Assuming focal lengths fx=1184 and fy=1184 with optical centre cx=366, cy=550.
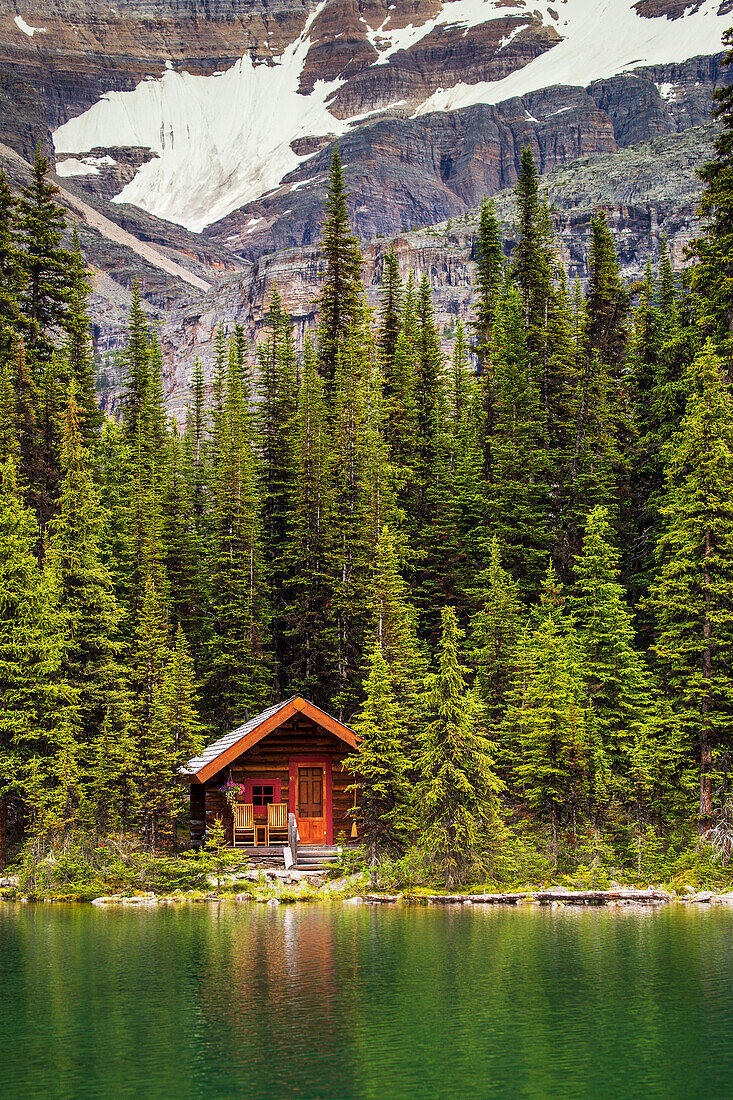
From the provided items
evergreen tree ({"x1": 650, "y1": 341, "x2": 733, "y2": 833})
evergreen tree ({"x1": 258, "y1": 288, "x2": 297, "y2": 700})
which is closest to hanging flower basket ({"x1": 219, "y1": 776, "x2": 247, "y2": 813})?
evergreen tree ({"x1": 258, "y1": 288, "x2": 297, "y2": 700})

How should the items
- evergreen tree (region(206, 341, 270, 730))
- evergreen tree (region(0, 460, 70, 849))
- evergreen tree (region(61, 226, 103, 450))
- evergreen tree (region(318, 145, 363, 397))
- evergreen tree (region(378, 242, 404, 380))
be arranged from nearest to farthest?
1. evergreen tree (region(0, 460, 70, 849))
2. evergreen tree (region(206, 341, 270, 730))
3. evergreen tree (region(61, 226, 103, 450))
4. evergreen tree (region(318, 145, 363, 397))
5. evergreen tree (region(378, 242, 404, 380))

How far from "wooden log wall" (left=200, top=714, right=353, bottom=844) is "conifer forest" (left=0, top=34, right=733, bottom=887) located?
1657 millimetres

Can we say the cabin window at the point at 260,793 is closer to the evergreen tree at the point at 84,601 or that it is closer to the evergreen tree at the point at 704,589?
the evergreen tree at the point at 84,601

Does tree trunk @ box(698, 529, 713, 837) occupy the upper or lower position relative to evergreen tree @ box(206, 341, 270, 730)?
lower

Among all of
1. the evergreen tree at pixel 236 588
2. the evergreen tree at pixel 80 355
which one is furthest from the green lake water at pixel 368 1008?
the evergreen tree at pixel 80 355

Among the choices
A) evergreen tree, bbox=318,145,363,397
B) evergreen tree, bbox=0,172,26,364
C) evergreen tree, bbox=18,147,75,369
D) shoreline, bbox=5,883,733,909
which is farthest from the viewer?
evergreen tree, bbox=318,145,363,397

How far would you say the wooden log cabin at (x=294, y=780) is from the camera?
4156 centimetres

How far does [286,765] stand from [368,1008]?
22.4 metres

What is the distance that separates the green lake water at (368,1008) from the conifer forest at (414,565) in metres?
7.99

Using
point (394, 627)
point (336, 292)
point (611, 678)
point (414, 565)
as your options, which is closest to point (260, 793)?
point (394, 627)

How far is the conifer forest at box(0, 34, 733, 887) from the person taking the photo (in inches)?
1513

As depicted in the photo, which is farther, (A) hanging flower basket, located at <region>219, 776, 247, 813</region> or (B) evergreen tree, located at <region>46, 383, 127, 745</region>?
(B) evergreen tree, located at <region>46, 383, 127, 745</region>

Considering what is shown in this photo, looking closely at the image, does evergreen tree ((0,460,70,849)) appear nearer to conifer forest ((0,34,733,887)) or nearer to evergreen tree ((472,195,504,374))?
conifer forest ((0,34,733,887))

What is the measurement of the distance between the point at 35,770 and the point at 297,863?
363 inches
